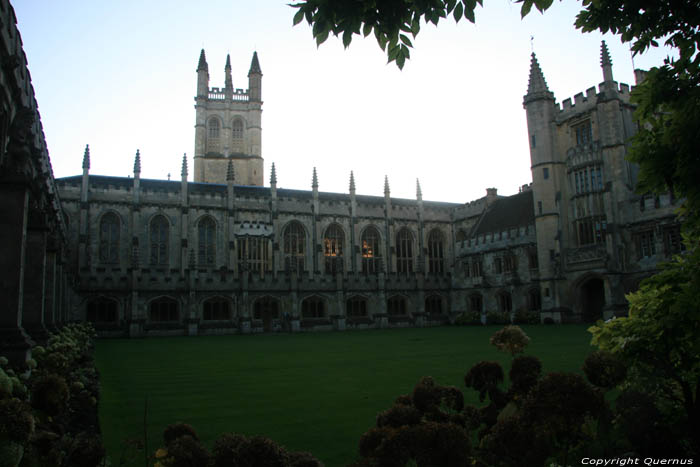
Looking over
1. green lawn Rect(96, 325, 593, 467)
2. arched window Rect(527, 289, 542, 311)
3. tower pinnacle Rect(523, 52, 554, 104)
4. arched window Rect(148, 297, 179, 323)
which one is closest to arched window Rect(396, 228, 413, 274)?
arched window Rect(527, 289, 542, 311)

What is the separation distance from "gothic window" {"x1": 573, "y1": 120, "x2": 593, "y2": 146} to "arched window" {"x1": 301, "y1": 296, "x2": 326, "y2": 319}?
21.7m

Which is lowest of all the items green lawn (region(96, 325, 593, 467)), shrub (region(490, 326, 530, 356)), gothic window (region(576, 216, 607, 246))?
green lawn (region(96, 325, 593, 467))

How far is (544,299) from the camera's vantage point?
33250 mm

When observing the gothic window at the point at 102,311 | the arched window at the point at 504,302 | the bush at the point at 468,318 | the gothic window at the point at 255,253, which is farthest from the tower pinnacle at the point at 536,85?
the gothic window at the point at 102,311

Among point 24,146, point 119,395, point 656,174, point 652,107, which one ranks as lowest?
point 119,395

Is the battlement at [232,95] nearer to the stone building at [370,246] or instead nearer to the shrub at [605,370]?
the stone building at [370,246]

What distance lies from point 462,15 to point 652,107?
6.96ft

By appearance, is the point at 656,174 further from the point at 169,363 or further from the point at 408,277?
the point at 408,277

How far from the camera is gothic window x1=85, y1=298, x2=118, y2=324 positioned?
32.6m

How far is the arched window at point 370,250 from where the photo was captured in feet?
149

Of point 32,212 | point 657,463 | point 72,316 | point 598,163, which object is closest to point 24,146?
point 32,212

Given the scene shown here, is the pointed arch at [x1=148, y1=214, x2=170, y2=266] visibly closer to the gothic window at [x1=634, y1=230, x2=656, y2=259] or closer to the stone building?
the stone building

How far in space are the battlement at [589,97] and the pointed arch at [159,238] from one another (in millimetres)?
30083

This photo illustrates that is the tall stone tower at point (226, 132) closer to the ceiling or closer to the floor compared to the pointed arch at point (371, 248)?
closer to the ceiling
